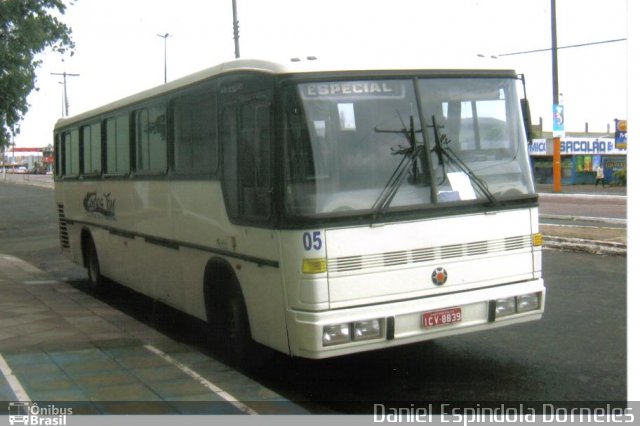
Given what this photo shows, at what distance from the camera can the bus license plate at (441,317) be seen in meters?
6.77

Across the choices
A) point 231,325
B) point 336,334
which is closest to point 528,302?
point 336,334

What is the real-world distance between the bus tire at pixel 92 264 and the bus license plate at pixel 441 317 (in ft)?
24.7

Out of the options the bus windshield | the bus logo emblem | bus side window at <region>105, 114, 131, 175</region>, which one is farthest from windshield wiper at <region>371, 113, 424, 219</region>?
bus side window at <region>105, 114, 131, 175</region>

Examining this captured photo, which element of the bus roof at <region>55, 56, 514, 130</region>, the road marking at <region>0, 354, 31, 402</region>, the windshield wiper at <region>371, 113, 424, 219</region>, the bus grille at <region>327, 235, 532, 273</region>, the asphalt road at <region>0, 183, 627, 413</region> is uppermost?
the bus roof at <region>55, 56, 514, 130</region>

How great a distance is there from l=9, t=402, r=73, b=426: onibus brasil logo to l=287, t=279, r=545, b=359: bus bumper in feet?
5.79

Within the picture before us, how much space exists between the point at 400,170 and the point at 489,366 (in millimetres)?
2110

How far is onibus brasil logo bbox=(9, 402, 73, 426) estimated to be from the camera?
583 cm

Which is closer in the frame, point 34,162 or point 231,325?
point 231,325

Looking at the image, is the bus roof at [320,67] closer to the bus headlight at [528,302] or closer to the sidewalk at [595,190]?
the bus headlight at [528,302]

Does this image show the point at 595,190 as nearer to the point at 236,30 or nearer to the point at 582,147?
the point at 582,147

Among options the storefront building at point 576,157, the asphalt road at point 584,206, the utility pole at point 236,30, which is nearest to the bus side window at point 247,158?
the asphalt road at point 584,206

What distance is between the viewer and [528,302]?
727 centimetres

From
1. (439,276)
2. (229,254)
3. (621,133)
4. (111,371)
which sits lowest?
(111,371)

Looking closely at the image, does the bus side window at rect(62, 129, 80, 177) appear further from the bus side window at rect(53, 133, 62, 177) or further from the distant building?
the distant building
